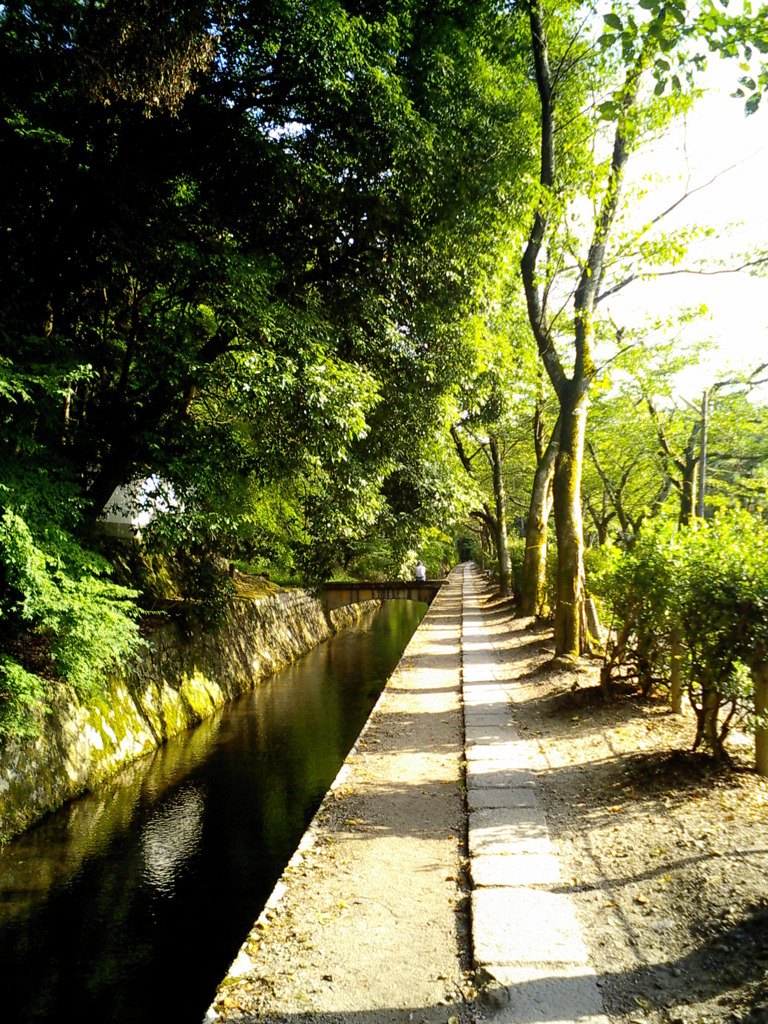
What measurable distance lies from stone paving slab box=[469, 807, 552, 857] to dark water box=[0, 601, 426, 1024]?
2.34 metres

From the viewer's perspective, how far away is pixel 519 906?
344cm

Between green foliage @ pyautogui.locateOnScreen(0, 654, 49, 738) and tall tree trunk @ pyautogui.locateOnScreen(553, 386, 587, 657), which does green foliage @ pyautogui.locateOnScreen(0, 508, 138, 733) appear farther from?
tall tree trunk @ pyautogui.locateOnScreen(553, 386, 587, 657)

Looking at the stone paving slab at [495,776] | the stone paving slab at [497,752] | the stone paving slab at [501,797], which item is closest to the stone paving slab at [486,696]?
the stone paving slab at [497,752]

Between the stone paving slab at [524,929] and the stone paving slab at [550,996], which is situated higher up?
the stone paving slab at [550,996]

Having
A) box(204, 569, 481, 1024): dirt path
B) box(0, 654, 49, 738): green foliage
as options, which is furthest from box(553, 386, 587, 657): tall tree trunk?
box(0, 654, 49, 738): green foliage

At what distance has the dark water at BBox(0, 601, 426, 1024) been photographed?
459 centimetres

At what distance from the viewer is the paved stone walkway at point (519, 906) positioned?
269 centimetres

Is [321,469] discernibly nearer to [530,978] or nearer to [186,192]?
[186,192]

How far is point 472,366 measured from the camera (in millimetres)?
11062

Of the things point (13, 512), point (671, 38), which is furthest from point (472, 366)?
point (13, 512)

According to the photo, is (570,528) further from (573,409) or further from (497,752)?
(497,752)

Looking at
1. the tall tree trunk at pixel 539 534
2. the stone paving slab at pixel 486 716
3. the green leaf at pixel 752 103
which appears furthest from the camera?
the tall tree trunk at pixel 539 534

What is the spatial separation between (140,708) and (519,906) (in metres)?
8.02

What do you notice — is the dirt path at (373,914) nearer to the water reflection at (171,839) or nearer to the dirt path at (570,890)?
the dirt path at (570,890)
